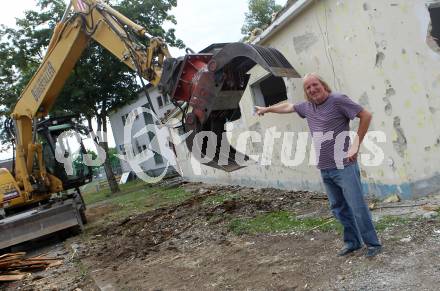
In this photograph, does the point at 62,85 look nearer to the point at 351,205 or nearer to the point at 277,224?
the point at 277,224

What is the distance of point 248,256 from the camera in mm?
5125

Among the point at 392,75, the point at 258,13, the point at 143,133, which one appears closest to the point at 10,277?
the point at 392,75

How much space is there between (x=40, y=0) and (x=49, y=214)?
15088 millimetres

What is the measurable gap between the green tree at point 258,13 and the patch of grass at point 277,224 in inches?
1299

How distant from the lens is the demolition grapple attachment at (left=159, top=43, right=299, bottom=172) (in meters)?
5.28

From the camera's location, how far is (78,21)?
7863mm

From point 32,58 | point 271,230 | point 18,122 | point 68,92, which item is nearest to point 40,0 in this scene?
point 32,58

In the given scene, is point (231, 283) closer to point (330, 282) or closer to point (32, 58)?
point (330, 282)

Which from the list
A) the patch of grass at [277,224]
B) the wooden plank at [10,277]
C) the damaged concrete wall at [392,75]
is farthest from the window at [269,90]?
the wooden plank at [10,277]

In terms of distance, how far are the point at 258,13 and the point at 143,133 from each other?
16.0 meters

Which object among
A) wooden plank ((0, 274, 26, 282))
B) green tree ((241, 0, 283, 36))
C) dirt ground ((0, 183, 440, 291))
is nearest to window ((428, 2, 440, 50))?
dirt ground ((0, 183, 440, 291))

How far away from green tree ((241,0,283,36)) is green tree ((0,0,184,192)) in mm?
18028

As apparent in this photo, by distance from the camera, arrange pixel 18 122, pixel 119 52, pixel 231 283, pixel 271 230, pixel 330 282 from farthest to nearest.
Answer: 1. pixel 18 122
2. pixel 119 52
3. pixel 271 230
4. pixel 231 283
5. pixel 330 282

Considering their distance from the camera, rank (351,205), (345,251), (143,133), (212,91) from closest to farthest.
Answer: (351,205), (345,251), (212,91), (143,133)
